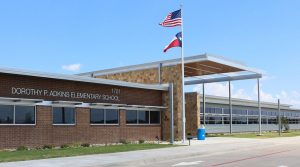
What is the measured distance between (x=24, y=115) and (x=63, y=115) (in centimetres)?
286

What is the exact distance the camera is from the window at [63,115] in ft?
91.1

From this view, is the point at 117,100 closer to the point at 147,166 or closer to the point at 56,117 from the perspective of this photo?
the point at 56,117

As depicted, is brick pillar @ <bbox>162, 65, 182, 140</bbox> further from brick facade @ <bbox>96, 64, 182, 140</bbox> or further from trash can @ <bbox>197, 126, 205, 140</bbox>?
trash can @ <bbox>197, 126, 205, 140</bbox>

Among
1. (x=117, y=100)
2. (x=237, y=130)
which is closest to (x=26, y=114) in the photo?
(x=117, y=100)

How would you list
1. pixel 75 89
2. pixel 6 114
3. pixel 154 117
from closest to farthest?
1. pixel 6 114
2. pixel 75 89
3. pixel 154 117

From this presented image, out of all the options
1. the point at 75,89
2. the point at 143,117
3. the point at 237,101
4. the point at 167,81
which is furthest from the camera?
the point at 237,101

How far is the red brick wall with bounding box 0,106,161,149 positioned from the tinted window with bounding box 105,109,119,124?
0.97 ft

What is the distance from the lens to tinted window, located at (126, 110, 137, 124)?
33.5 m

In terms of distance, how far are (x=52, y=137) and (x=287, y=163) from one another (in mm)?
13762

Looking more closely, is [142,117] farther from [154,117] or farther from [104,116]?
[104,116]

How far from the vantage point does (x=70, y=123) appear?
94.0ft

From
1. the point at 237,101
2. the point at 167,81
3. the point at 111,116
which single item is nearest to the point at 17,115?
the point at 111,116

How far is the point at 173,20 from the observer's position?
3331 centimetres

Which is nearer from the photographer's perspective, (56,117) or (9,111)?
(9,111)
